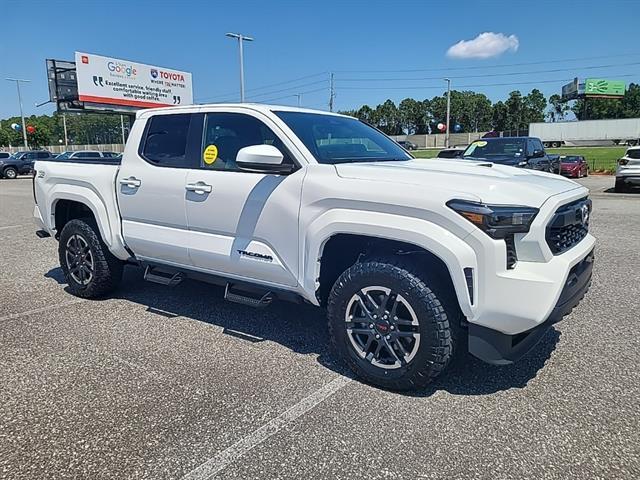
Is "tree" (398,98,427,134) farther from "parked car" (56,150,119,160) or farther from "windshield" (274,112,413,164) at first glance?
"windshield" (274,112,413,164)

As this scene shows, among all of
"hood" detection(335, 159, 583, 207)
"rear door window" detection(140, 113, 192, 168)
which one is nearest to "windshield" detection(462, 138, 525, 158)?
"hood" detection(335, 159, 583, 207)

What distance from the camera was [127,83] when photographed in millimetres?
39719

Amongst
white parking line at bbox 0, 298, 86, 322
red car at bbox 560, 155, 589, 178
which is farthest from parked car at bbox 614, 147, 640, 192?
white parking line at bbox 0, 298, 86, 322

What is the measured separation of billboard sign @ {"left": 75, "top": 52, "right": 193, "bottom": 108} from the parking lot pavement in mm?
37492

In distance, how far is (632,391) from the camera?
124 inches

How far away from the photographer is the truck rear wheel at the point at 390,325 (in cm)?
298

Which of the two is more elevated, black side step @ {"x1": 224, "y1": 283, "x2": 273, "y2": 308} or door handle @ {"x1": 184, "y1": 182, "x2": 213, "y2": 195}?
door handle @ {"x1": 184, "y1": 182, "x2": 213, "y2": 195}

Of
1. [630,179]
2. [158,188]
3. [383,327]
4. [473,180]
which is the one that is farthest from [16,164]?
[473,180]

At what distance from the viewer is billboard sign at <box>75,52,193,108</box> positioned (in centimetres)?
3669

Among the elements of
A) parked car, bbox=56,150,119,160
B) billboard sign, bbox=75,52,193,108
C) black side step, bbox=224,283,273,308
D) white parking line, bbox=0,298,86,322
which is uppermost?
billboard sign, bbox=75,52,193,108

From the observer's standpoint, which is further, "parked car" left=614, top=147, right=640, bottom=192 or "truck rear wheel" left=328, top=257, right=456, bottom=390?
"parked car" left=614, top=147, right=640, bottom=192

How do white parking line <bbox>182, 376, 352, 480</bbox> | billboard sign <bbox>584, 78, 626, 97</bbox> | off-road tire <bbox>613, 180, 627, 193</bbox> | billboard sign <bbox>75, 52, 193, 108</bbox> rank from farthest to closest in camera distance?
billboard sign <bbox>584, 78, 626, 97</bbox>, billboard sign <bbox>75, 52, 193, 108</bbox>, off-road tire <bbox>613, 180, 627, 193</bbox>, white parking line <bbox>182, 376, 352, 480</bbox>

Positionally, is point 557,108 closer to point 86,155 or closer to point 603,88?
point 603,88

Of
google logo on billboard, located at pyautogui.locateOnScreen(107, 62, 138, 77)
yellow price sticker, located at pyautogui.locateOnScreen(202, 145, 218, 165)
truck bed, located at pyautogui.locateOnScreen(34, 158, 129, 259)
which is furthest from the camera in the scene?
google logo on billboard, located at pyautogui.locateOnScreen(107, 62, 138, 77)
